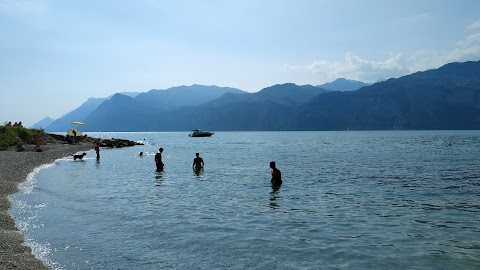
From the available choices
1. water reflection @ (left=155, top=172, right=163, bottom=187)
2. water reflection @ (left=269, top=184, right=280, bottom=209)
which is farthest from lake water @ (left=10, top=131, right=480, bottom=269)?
water reflection @ (left=155, top=172, right=163, bottom=187)

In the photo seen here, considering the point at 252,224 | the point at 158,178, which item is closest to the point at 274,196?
the point at 252,224

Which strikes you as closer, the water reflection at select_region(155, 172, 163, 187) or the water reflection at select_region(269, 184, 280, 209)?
the water reflection at select_region(269, 184, 280, 209)

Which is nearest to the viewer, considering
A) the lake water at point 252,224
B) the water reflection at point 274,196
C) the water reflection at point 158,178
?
the lake water at point 252,224

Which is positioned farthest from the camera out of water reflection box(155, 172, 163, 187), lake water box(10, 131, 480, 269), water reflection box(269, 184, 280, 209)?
water reflection box(155, 172, 163, 187)

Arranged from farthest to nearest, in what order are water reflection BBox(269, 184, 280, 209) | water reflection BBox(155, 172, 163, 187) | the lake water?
water reflection BBox(155, 172, 163, 187), water reflection BBox(269, 184, 280, 209), the lake water

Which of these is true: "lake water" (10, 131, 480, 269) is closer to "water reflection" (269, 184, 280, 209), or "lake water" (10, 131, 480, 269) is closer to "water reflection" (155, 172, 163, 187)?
"water reflection" (269, 184, 280, 209)

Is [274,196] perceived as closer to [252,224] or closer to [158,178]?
[252,224]

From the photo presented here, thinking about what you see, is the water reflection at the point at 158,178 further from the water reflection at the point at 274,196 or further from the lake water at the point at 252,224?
the water reflection at the point at 274,196

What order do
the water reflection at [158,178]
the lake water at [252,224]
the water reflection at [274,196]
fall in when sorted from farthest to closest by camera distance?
the water reflection at [158,178] < the water reflection at [274,196] < the lake water at [252,224]

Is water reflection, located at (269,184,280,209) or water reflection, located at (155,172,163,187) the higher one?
water reflection, located at (269,184,280,209)

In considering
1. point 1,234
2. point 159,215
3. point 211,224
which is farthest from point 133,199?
point 1,234

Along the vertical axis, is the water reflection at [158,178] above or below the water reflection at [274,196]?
below

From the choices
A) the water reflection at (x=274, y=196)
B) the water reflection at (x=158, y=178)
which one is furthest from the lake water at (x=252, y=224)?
the water reflection at (x=158, y=178)

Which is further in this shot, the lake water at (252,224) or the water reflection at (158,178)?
the water reflection at (158,178)
